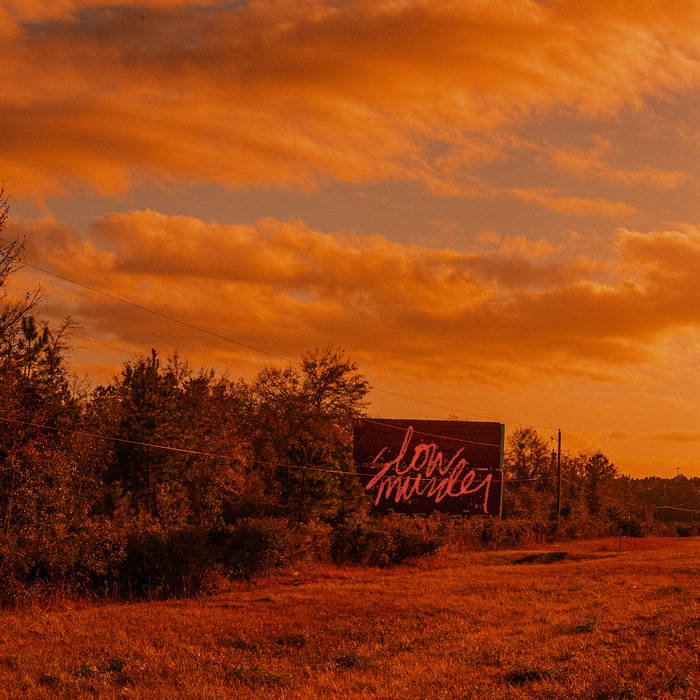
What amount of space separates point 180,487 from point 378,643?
2613 cm

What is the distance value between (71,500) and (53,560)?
7.85 ft

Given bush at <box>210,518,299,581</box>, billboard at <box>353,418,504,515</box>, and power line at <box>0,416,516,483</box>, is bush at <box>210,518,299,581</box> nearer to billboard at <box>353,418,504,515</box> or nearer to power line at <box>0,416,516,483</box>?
power line at <box>0,416,516,483</box>

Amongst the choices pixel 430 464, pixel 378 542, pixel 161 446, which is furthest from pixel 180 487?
pixel 430 464

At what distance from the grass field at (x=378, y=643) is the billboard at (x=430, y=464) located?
911 inches

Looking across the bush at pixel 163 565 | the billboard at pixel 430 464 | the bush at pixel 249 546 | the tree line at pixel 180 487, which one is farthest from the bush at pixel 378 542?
the bush at pixel 163 565

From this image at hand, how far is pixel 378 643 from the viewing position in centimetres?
1747

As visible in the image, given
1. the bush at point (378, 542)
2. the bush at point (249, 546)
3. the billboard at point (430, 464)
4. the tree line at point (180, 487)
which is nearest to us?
the tree line at point (180, 487)

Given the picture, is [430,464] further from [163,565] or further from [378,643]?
[378,643]

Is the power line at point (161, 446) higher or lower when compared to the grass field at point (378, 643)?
higher

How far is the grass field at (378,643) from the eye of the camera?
12.9 m

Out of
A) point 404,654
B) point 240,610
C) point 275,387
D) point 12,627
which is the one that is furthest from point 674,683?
point 275,387

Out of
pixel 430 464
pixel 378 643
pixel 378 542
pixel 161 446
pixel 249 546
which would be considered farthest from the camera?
pixel 430 464

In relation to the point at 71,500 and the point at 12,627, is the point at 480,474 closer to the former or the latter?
the point at 71,500

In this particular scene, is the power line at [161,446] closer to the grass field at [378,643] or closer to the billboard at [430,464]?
the billboard at [430,464]
